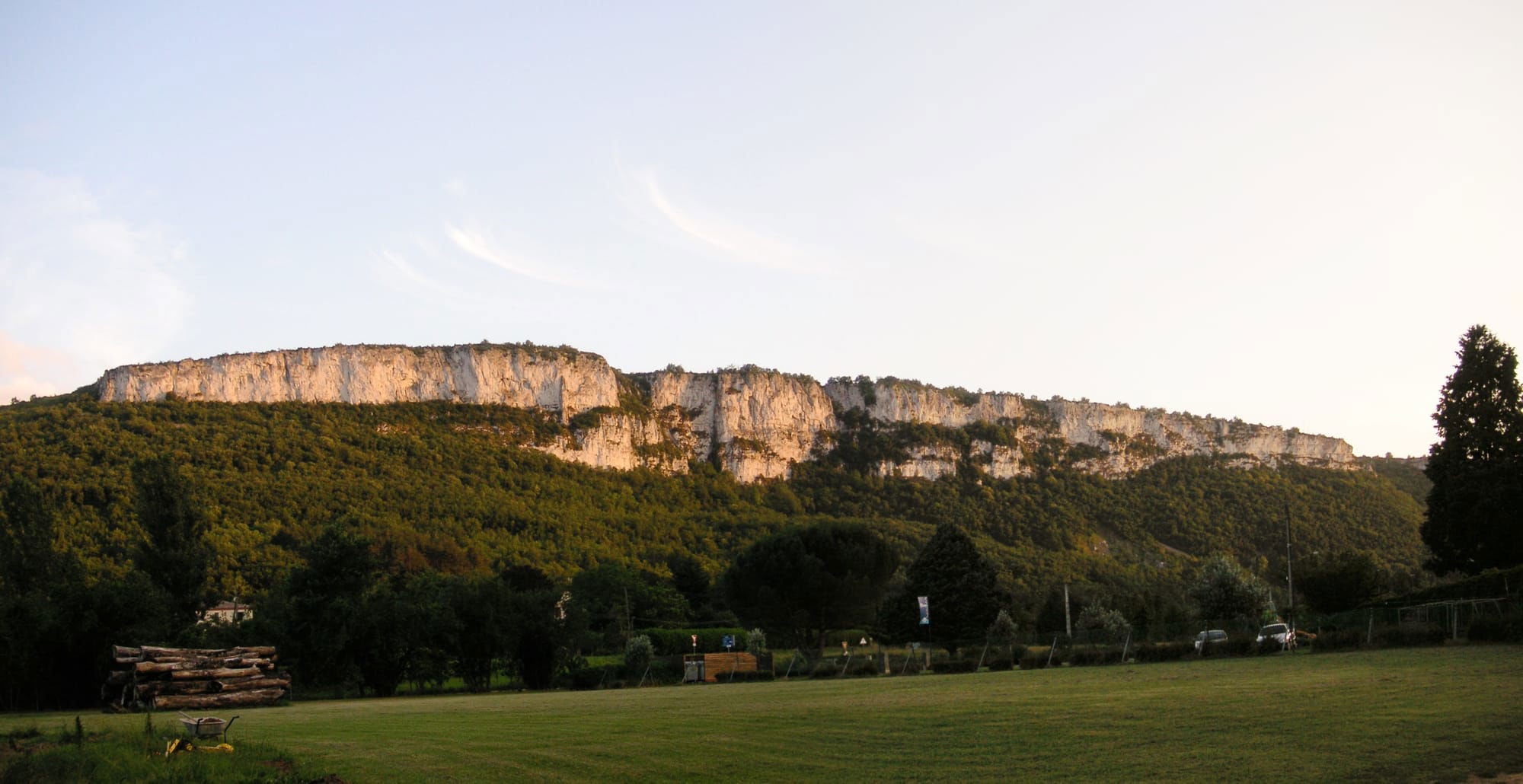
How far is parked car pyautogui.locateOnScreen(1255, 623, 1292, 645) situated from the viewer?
115ft

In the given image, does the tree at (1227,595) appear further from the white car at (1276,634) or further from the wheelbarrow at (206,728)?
the wheelbarrow at (206,728)

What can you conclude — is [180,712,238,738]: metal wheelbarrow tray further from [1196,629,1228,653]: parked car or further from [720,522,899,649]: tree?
[720,522,899,649]: tree

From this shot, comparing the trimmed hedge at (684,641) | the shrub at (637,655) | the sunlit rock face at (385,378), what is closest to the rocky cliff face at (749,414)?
the sunlit rock face at (385,378)

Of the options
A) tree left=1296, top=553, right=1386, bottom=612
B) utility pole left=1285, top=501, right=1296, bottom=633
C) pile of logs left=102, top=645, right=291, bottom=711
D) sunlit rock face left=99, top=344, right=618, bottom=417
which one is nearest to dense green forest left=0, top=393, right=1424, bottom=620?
sunlit rock face left=99, top=344, right=618, bottom=417

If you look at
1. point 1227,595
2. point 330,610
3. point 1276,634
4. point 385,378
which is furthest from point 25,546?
point 385,378

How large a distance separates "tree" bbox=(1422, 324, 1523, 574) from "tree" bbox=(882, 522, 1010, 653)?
2324cm

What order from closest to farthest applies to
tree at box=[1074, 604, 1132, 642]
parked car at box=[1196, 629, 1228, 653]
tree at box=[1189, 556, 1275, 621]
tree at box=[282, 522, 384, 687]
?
parked car at box=[1196, 629, 1228, 653] → tree at box=[282, 522, 384, 687] → tree at box=[1189, 556, 1275, 621] → tree at box=[1074, 604, 1132, 642]

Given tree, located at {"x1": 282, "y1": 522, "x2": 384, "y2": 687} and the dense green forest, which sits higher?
the dense green forest

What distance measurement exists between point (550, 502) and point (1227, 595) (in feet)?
203

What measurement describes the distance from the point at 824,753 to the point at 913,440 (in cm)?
12462

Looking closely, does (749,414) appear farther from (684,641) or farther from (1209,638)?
(1209,638)

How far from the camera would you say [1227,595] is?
5619 cm

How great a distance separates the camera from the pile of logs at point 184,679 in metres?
29.6

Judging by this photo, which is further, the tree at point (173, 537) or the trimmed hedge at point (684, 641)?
the trimmed hedge at point (684, 641)
